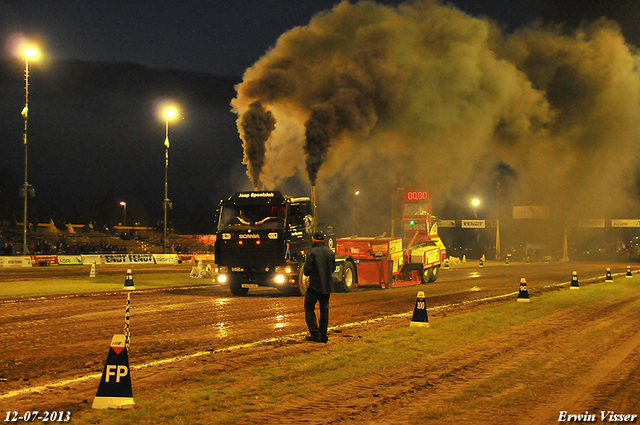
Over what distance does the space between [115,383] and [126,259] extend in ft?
131

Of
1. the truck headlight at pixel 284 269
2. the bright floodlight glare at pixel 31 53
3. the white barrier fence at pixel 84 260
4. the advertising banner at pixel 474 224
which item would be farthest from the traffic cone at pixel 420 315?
the advertising banner at pixel 474 224

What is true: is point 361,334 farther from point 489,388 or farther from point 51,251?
point 51,251

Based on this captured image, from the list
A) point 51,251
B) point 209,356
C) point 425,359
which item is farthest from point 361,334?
point 51,251

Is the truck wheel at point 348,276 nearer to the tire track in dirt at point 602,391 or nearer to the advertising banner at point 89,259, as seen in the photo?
the tire track in dirt at point 602,391

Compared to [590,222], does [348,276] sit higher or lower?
lower

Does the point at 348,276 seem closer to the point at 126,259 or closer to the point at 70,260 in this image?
the point at 70,260

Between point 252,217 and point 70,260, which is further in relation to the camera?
point 70,260

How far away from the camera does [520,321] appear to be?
1370 cm

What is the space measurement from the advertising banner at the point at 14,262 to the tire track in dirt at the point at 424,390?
34456 mm

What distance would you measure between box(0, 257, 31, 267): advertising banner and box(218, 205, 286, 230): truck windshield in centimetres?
2414

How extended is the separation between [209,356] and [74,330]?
4121 millimetres

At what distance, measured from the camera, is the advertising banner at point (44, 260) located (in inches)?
1534

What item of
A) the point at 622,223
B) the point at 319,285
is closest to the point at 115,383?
the point at 319,285

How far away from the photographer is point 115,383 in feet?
20.2
